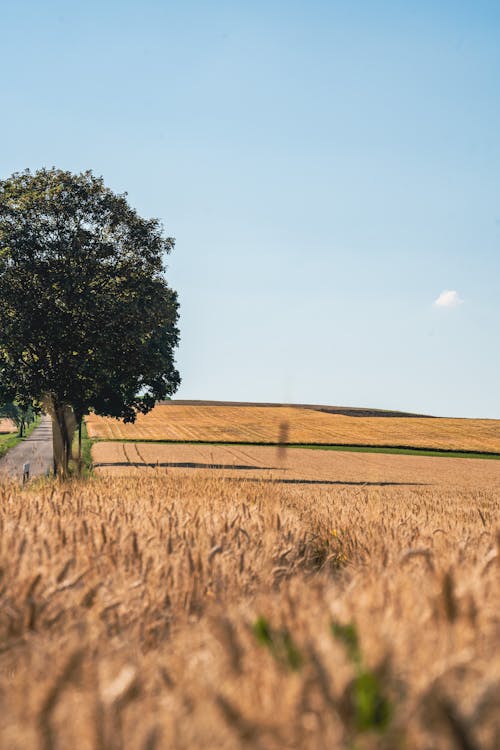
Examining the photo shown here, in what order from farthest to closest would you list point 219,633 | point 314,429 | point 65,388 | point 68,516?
1. point 314,429
2. point 65,388
3. point 68,516
4. point 219,633

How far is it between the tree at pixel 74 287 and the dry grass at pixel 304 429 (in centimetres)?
3801

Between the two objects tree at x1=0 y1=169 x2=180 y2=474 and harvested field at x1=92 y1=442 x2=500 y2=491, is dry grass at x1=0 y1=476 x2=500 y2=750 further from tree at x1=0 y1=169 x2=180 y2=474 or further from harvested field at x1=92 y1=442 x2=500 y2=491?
harvested field at x1=92 y1=442 x2=500 y2=491

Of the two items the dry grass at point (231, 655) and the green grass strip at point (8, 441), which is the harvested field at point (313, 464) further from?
the dry grass at point (231, 655)

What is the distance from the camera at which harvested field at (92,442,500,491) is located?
40.2 meters

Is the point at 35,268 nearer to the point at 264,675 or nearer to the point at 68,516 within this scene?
the point at 68,516

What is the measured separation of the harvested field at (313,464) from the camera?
40250 millimetres

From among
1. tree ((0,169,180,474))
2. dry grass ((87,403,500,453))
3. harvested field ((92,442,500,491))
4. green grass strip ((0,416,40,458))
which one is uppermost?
tree ((0,169,180,474))

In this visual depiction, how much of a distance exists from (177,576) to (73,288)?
27.8 meters

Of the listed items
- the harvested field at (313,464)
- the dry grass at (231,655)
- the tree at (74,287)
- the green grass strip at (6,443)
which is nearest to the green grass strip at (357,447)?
the harvested field at (313,464)

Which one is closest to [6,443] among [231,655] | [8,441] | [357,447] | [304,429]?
[8,441]

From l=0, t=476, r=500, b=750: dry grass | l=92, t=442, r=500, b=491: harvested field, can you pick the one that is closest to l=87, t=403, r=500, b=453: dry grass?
l=92, t=442, r=500, b=491: harvested field

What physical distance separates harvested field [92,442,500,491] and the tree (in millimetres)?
5503

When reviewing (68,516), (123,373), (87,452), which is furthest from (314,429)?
(68,516)

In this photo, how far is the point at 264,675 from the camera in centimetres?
188
